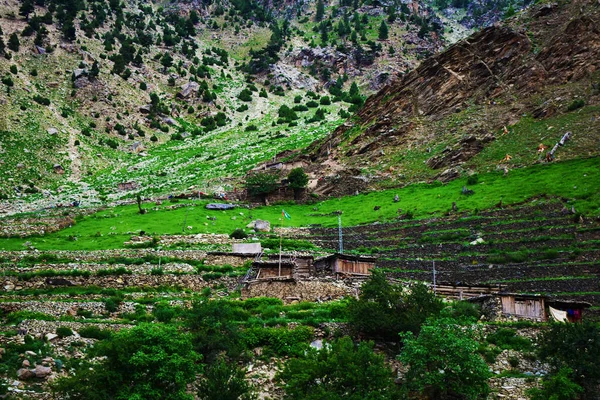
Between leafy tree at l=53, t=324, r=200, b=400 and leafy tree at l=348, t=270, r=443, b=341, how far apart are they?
9391 mm

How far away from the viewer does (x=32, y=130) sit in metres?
88.0

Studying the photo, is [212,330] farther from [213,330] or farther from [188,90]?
[188,90]

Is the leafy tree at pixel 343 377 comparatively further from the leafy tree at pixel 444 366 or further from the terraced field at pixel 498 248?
the terraced field at pixel 498 248

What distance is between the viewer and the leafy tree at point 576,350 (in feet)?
71.6

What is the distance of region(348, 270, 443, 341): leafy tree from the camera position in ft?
85.9

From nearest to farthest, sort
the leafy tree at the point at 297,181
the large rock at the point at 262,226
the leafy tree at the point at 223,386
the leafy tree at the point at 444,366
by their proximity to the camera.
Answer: the leafy tree at the point at 223,386, the leafy tree at the point at 444,366, the large rock at the point at 262,226, the leafy tree at the point at 297,181

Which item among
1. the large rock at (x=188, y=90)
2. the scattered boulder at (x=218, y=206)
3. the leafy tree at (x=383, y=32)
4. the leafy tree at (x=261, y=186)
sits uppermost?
the leafy tree at (x=383, y=32)

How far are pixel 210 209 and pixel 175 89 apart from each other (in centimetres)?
7651

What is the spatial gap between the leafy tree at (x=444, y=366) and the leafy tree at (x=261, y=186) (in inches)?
1993

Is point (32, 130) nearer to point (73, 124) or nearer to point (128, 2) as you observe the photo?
point (73, 124)

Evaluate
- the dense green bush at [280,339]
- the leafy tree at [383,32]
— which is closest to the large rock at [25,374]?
the dense green bush at [280,339]

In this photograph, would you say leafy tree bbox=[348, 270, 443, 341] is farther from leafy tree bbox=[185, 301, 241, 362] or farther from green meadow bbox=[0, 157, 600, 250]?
green meadow bbox=[0, 157, 600, 250]

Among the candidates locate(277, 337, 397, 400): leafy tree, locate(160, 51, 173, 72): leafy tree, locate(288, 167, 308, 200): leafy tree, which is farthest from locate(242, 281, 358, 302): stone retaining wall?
locate(160, 51, 173, 72): leafy tree

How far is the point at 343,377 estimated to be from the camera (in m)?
19.7
